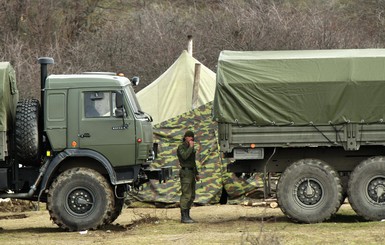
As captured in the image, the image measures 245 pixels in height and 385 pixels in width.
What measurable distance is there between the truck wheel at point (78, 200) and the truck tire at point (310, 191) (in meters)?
3.09

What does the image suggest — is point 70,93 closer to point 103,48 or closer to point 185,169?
point 185,169

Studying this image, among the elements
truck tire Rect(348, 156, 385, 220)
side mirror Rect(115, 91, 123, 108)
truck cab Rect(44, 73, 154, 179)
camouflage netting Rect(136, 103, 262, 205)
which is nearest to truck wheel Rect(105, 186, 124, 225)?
truck cab Rect(44, 73, 154, 179)

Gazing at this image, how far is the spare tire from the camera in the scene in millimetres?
20453

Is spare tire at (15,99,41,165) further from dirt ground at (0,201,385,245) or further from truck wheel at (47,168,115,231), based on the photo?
dirt ground at (0,201,385,245)

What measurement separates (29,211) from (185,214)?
576 cm

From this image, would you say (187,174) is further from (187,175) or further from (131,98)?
(131,98)

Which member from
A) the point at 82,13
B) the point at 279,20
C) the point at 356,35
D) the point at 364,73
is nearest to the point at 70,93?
the point at 364,73

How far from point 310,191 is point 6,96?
5.58 m

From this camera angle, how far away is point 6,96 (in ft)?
67.6

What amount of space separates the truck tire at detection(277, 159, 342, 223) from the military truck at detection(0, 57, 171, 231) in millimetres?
2612

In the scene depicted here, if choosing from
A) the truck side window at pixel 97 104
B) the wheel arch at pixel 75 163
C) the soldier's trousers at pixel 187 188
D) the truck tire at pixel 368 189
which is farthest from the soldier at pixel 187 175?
the truck tire at pixel 368 189

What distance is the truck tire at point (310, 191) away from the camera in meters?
20.6

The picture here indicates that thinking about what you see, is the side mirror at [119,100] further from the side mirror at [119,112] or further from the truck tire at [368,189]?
the truck tire at [368,189]

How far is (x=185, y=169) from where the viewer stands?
22.0 metres
